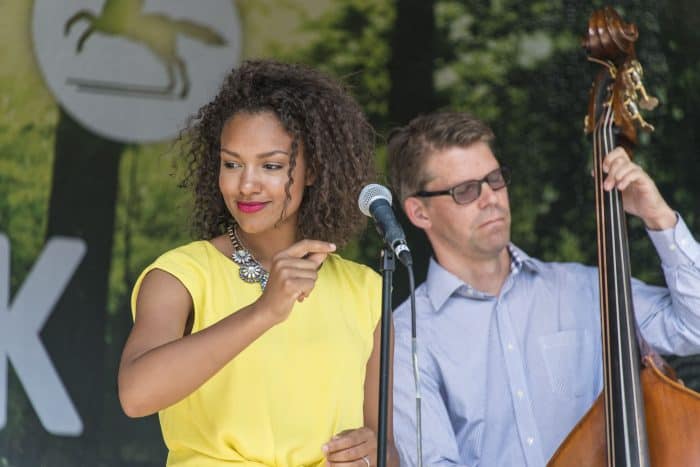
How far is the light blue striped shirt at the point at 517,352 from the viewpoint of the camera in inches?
124

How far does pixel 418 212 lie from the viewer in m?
3.55

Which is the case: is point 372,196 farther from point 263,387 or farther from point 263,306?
point 263,387

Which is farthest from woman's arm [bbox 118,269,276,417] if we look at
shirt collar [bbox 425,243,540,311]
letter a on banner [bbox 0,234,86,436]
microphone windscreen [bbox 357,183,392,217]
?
letter a on banner [bbox 0,234,86,436]

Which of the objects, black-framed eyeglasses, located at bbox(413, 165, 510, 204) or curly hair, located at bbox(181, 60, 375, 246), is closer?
curly hair, located at bbox(181, 60, 375, 246)

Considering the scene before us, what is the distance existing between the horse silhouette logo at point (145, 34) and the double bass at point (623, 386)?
1.90 meters

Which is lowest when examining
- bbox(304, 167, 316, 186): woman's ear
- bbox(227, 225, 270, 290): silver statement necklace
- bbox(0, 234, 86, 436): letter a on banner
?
bbox(0, 234, 86, 436): letter a on banner

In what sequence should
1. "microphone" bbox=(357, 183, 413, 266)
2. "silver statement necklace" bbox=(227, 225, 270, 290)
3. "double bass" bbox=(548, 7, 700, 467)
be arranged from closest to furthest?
"microphone" bbox=(357, 183, 413, 266) < "silver statement necklace" bbox=(227, 225, 270, 290) < "double bass" bbox=(548, 7, 700, 467)

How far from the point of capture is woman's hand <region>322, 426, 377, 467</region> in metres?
2.23

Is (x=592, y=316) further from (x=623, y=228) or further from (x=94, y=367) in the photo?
(x=94, y=367)

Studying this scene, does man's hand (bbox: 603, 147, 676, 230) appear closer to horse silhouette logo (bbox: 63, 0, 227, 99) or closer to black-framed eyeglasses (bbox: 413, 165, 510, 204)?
black-framed eyeglasses (bbox: 413, 165, 510, 204)

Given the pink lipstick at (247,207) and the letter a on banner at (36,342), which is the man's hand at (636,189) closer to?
the pink lipstick at (247,207)

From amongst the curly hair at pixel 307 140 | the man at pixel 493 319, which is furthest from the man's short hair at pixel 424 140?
the curly hair at pixel 307 140

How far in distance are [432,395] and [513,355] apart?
0.82ft

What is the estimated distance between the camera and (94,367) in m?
4.23
